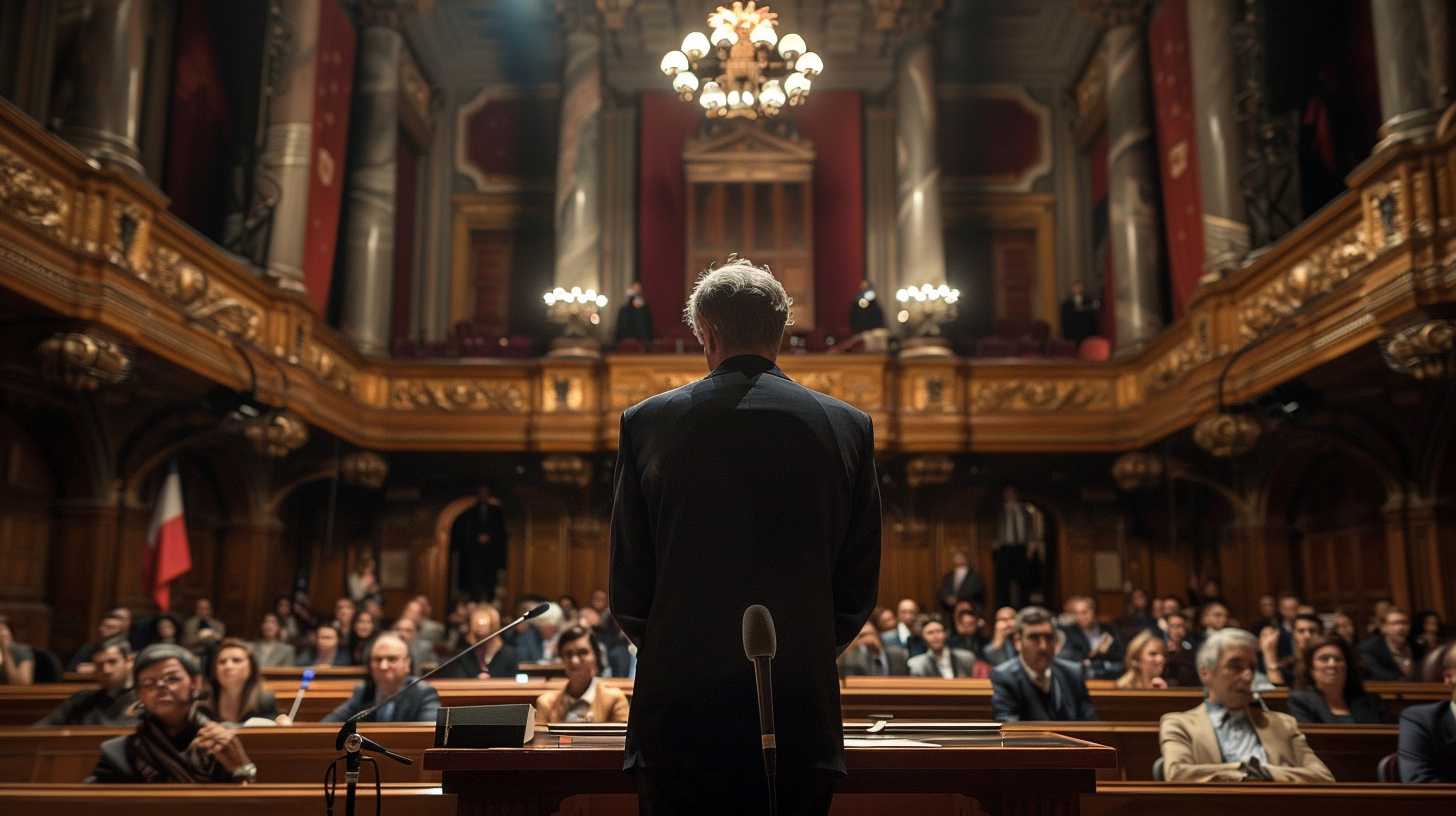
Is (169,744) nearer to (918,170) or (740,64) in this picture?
(740,64)

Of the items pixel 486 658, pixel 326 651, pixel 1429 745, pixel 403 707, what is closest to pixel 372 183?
pixel 326 651

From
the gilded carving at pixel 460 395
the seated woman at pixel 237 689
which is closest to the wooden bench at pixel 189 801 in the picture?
the seated woman at pixel 237 689

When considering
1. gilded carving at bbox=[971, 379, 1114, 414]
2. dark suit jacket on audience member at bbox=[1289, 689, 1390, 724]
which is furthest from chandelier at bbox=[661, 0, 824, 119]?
dark suit jacket on audience member at bbox=[1289, 689, 1390, 724]

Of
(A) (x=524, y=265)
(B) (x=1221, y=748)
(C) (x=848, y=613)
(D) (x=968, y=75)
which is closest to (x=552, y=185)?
(A) (x=524, y=265)

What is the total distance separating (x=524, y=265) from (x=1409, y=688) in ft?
45.2

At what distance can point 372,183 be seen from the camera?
48.1 ft

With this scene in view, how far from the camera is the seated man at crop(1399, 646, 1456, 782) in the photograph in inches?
161

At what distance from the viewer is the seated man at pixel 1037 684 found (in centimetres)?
500

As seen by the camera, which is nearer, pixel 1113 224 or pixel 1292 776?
pixel 1292 776

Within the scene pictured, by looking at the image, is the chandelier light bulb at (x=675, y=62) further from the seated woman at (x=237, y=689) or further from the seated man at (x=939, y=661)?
the seated woman at (x=237, y=689)

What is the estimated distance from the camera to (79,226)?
7934 millimetres

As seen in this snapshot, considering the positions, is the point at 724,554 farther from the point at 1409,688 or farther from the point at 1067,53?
the point at 1067,53

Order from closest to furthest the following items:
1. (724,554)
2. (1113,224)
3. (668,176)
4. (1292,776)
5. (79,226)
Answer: (724,554) < (1292,776) < (79,226) < (1113,224) < (668,176)

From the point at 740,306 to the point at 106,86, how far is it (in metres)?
8.31
